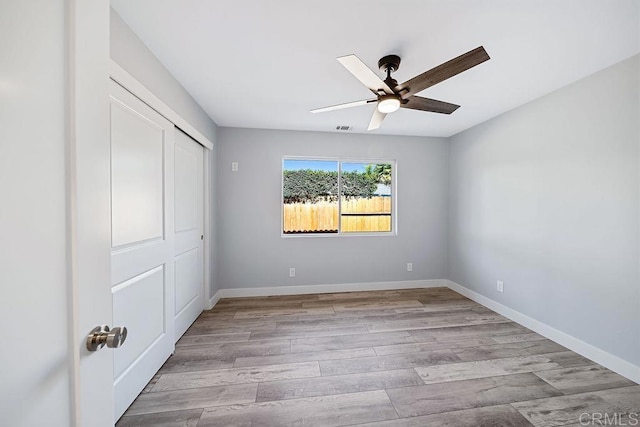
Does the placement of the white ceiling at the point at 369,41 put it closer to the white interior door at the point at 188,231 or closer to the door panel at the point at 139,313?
the white interior door at the point at 188,231

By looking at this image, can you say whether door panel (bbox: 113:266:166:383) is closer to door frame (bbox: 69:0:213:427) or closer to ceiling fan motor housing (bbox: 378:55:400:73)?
door frame (bbox: 69:0:213:427)

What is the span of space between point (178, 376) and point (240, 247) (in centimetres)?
169

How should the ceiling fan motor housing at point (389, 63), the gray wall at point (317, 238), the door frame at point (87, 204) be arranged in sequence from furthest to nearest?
1. the gray wall at point (317, 238)
2. the ceiling fan motor housing at point (389, 63)
3. the door frame at point (87, 204)

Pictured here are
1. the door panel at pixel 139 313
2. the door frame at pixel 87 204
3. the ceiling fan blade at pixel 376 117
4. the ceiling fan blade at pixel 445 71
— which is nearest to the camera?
the door frame at pixel 87 204

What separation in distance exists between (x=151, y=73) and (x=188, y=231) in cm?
139

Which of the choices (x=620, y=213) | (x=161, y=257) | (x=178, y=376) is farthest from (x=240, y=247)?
(x=620, y=213)

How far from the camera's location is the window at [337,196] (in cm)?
348

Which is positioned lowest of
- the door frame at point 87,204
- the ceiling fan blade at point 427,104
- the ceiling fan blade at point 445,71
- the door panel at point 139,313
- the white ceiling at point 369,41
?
the door panel at point 139,313

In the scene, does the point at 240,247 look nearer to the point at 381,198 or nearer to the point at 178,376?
the point at 178,376

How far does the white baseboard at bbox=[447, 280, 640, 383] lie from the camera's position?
178cm

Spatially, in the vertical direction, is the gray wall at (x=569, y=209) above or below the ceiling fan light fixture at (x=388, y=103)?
below

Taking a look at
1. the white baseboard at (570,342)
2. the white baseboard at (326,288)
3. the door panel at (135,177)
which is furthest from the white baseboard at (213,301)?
the white baseboard at (570,342)

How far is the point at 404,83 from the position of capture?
63.1 inches

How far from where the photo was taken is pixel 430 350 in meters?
2.12
